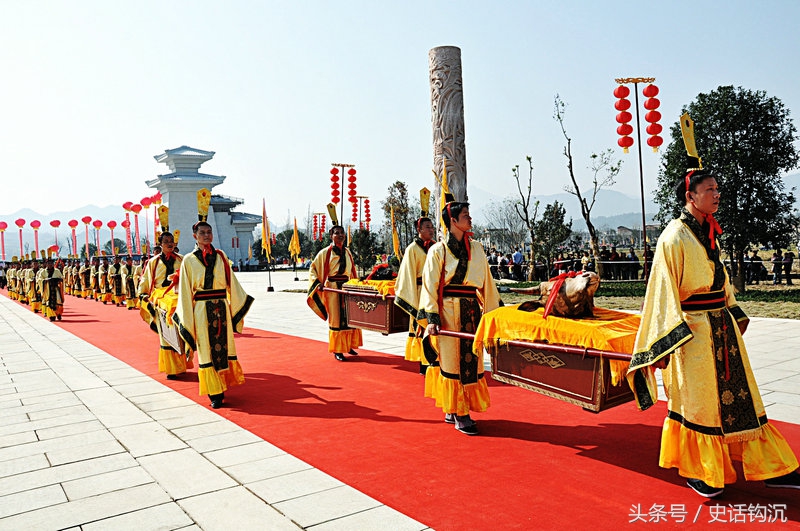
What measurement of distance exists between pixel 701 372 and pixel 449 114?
27.2 ft

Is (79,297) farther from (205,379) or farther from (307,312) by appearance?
(205,379)

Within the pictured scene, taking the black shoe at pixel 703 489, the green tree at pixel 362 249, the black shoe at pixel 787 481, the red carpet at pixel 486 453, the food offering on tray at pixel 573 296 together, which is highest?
the green tree at pixel 362 249

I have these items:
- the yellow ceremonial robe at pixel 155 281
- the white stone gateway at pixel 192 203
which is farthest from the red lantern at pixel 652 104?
the white stone gateway at pixel 192 203

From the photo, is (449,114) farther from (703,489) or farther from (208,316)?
(703,489)

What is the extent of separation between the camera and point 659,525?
2.87 meters

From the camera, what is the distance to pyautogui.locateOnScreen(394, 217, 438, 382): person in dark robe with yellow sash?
5027mm

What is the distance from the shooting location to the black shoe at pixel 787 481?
306cm

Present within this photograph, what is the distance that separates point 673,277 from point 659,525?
1202mm

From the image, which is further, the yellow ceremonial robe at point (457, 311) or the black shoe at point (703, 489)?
the yellow ceremonial robe at point (457, 311)

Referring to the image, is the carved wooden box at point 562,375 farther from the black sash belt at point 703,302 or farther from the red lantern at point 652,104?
the red lantern at point 652,104

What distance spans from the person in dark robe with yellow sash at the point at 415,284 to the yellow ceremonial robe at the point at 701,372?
2040 mm

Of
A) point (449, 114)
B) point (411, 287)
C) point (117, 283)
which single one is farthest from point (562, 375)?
point (117, 283)

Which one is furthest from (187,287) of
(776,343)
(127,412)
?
(776,343)

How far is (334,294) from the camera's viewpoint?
786 cm
